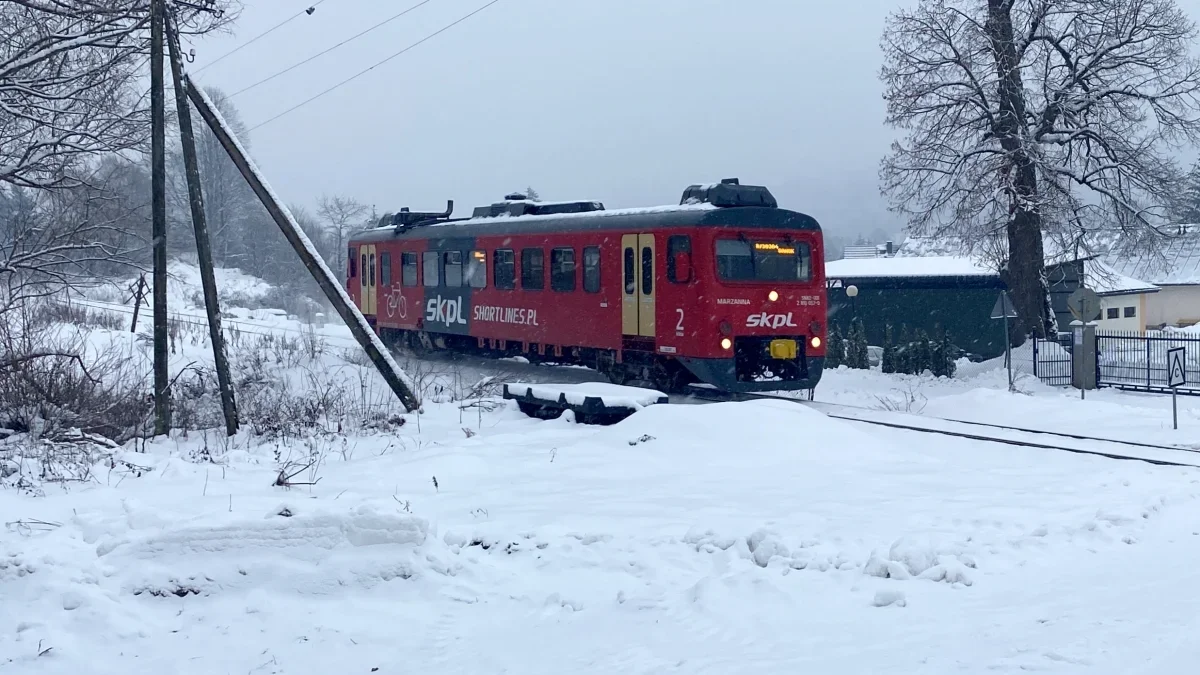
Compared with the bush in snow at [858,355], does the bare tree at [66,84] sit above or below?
above

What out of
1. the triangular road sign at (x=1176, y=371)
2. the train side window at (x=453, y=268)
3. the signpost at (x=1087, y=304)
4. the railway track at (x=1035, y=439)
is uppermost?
the train side window at (x=453, y=268)

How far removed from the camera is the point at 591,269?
17.2 metres

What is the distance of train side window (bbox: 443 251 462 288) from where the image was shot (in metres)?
21.3

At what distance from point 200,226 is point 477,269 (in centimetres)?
757

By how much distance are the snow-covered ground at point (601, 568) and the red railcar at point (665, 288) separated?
599 cm

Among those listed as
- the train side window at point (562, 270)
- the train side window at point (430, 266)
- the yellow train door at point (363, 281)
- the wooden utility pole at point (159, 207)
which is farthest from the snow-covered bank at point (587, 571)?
the yellow train door at point (363, 281)

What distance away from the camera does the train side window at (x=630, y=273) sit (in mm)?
16312

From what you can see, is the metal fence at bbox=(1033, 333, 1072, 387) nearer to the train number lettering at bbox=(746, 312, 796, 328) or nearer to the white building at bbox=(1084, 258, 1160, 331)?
the train number lettering at bbox=(746, 312, 796, 328)

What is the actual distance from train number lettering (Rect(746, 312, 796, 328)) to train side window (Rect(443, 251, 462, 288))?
24.9 feet

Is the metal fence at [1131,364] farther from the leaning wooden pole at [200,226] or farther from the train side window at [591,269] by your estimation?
the leaning wooden pole at [200,226]

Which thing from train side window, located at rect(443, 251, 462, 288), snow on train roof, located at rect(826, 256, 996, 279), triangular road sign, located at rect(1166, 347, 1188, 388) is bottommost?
triangular road sign, located at rect(1166, 347, 1188, 388)

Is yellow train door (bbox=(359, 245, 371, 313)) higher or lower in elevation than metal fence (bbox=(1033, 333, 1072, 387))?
higher

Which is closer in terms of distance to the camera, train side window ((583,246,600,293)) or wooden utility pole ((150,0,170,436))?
wooden utility pole ((150,0,170,436))

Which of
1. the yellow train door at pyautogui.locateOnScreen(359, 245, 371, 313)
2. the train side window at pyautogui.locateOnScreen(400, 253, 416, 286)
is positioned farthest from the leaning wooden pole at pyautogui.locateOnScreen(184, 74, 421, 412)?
the yellow train door at pyautogui.locateOnScreen(359, 245, 371, 313)
